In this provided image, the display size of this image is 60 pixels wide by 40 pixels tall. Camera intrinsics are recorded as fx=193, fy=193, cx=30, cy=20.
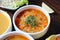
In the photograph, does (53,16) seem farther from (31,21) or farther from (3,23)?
(3,23)

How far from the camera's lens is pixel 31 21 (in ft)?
4.54

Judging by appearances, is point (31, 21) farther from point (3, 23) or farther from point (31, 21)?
point (3, 23)

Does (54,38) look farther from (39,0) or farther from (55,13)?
(39,0)

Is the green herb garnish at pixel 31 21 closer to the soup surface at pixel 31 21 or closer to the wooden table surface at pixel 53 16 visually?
the soup surface at pixel 31 21

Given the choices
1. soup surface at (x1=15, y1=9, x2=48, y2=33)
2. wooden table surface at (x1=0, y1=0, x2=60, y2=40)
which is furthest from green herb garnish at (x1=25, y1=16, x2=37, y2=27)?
wooden table surface at (x1=0, y1=0, x2=60, y2=40)

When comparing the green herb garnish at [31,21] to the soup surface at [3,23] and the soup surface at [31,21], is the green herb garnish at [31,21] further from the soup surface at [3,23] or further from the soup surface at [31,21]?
the soup surface at [3,23]

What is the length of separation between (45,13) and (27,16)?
0.14 meters

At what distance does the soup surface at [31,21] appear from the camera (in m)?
1.36

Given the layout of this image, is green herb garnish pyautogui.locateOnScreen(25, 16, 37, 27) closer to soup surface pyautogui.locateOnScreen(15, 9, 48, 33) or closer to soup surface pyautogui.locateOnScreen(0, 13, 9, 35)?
soup surface pyautogui.locateOnScreen(15, 9, 48, 33)

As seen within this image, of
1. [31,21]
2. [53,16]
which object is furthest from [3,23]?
[53,16]

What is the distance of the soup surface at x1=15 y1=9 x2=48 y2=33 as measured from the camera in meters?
1.36

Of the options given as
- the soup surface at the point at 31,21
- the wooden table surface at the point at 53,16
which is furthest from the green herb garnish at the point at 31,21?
the wooden table surface at the point at 53,16

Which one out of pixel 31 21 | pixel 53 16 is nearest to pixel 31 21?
pixel 31 21

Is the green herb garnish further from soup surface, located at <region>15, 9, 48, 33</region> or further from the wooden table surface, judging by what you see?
the wooden table surface
